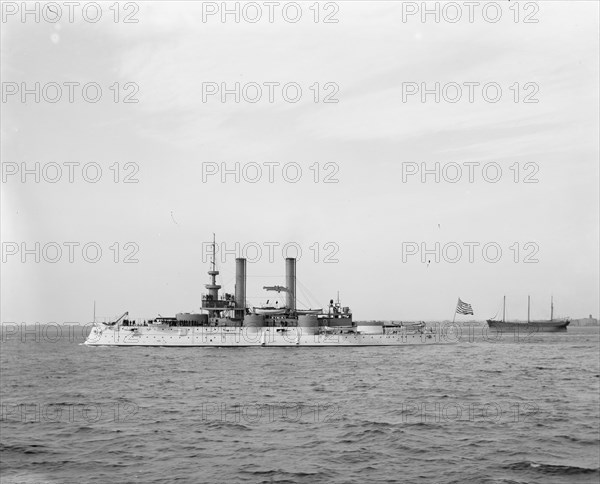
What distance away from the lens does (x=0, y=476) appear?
645 inches

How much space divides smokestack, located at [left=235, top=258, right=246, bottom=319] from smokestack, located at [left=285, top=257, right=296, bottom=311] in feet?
19.2

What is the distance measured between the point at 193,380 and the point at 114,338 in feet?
141

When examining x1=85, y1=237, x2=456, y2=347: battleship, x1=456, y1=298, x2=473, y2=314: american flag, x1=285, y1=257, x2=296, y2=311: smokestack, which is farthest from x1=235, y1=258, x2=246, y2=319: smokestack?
x1=456, y1=298, x2=473, y2=314: american flag

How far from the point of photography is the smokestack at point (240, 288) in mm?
79875

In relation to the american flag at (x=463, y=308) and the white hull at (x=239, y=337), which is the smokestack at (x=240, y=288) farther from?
the american flag at (x=463, y=308)

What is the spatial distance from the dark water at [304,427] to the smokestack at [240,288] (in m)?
35.4

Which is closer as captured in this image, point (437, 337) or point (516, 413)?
point (516, 413)

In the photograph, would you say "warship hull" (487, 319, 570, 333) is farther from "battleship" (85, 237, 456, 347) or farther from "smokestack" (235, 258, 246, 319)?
"smokestack" (235, 258, 246, 319)

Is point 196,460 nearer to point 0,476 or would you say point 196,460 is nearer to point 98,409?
point 0,476

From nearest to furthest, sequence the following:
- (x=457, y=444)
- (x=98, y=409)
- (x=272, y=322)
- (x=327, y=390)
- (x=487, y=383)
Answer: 1. (x=457, y=444)
2. (x=98, y=409)
3. (x=327, y=390)
4. (x=487, y=383)
5. (x=272, y=322)

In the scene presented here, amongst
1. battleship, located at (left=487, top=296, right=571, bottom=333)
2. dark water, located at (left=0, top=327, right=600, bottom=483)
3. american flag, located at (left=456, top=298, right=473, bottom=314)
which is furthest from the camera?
battleship, located at (left=487, top=296, right=571, bottom=333)

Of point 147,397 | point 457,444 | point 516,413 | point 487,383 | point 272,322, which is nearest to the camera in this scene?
point 457,444

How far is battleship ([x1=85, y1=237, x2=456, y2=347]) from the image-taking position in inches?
2958

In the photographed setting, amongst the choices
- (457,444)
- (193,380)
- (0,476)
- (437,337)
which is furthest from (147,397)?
(437,337)
